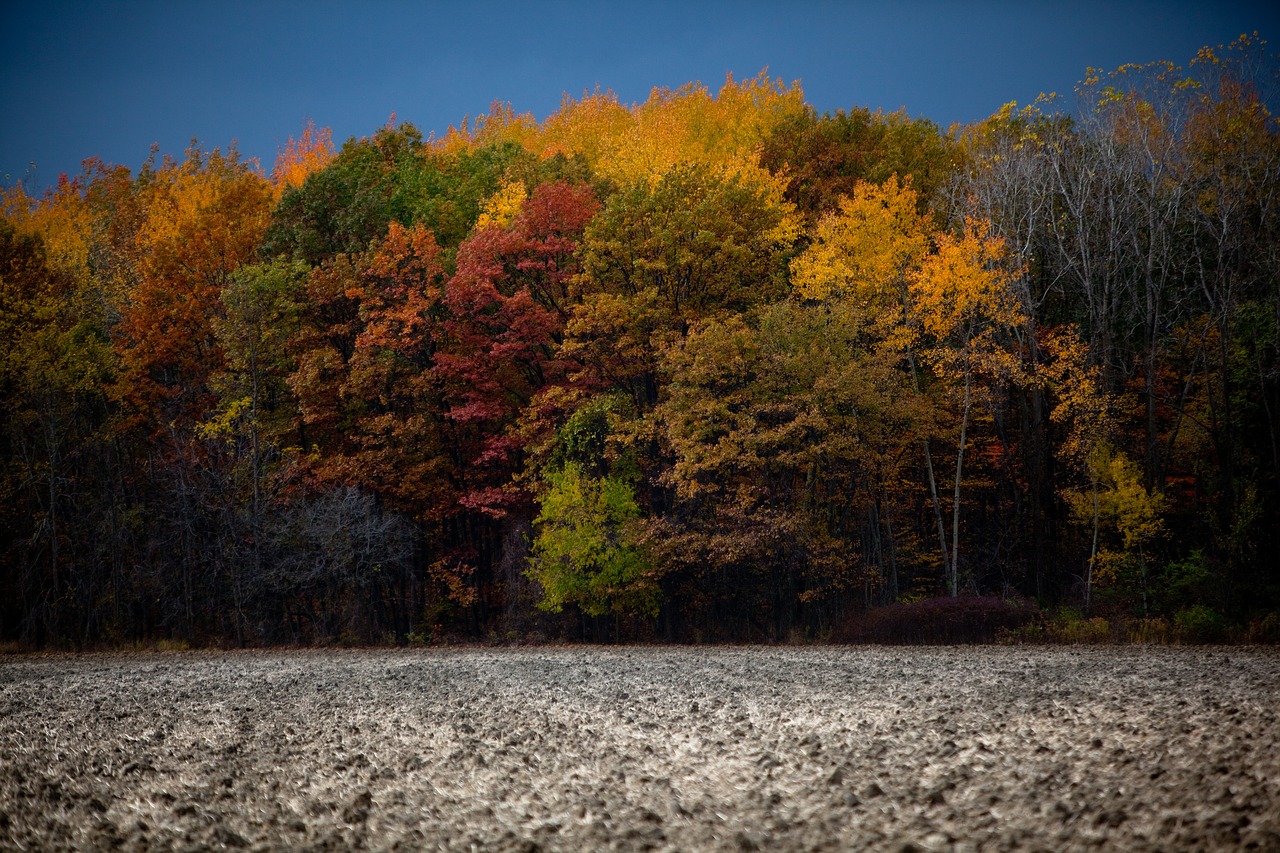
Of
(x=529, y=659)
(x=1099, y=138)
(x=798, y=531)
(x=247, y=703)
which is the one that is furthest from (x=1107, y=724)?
(x=1099, y=138)

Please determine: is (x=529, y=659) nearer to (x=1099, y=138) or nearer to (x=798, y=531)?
(x=798, y=531)

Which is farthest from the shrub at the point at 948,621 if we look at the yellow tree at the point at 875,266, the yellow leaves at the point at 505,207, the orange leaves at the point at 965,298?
the yellow leaves at the point at 505,207

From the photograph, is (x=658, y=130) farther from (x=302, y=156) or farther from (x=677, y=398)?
(x=302, y=156)

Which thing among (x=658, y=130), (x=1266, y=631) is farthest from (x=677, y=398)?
(x=658, y=130)

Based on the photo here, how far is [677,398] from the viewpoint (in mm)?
24578

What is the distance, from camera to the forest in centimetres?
2506

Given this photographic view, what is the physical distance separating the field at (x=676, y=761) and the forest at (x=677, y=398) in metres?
10.1

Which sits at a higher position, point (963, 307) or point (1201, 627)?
point (963, 307)

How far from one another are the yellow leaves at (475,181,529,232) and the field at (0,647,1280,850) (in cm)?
1819

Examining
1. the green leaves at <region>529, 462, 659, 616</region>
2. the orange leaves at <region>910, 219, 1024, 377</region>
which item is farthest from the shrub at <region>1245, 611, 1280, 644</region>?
the green leaves at <region>529, 462, 659, 616</region>

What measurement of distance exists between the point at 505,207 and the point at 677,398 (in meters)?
10.3

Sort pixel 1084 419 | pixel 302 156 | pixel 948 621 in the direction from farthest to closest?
pixel 302 156
pixel 1084 419
pixel 948 621

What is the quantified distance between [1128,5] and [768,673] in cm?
22210

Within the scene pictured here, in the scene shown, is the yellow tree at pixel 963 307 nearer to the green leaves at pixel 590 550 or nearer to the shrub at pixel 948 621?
the shrub at pixel 948 621
